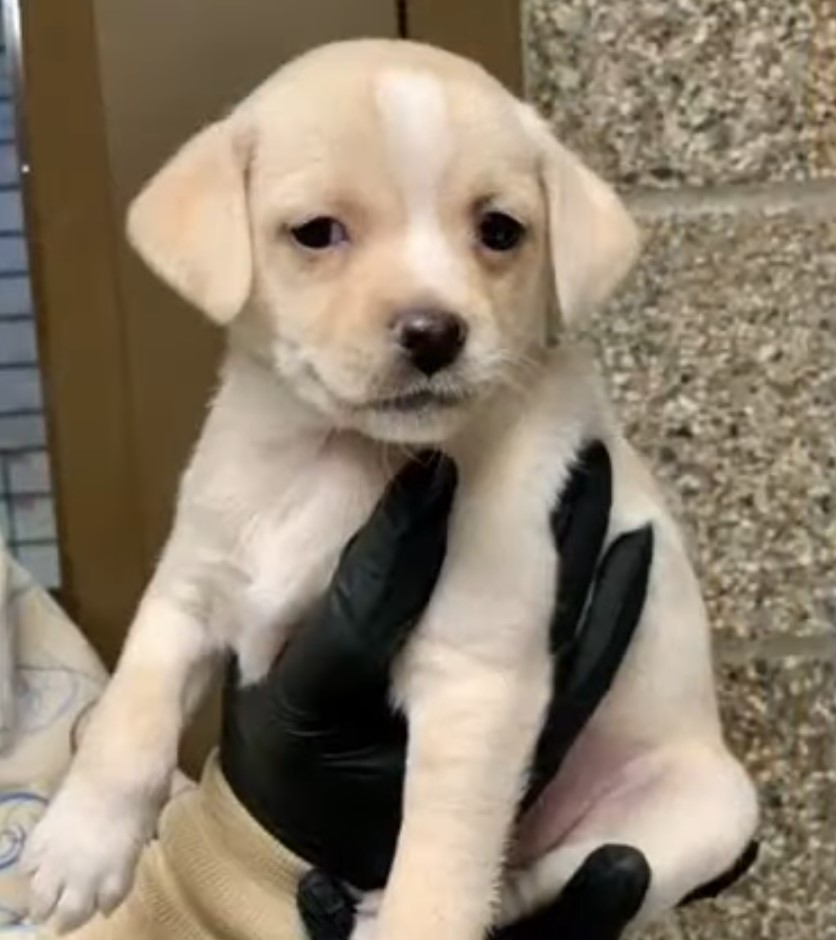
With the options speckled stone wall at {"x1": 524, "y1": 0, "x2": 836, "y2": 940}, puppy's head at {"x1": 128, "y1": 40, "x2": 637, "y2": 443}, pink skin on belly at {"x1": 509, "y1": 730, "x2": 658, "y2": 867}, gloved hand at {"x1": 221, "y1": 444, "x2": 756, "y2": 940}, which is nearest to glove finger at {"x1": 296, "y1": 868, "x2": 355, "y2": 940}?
gloved hand at {"x1": 221, "y1": 444, "x2": 756, "y2": 940}

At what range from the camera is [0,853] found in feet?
5.57

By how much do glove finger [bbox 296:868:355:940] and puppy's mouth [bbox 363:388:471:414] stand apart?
0.33m

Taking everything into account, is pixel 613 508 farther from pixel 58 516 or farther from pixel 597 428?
pixel 58 516

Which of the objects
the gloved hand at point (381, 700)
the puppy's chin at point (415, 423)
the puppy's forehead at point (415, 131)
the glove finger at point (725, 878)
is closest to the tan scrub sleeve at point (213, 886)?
the gloved hand at point (381, 700)

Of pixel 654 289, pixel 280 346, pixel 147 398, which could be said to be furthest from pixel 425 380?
pixel 147 398

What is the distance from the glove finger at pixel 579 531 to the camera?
132 cm

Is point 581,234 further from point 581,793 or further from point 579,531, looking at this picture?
point 581,793

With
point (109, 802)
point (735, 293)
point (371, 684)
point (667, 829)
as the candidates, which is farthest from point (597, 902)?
point (735, 293)

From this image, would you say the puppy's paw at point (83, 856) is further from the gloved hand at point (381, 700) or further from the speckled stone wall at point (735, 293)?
the speckled stone wall at point (735, 293)

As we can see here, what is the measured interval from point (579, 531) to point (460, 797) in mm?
175

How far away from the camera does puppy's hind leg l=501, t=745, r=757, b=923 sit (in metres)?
1.36

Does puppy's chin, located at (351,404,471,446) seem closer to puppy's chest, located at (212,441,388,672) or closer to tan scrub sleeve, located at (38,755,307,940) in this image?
puppy's chest, located at (212,441,388,672)

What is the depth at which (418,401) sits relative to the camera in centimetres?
120

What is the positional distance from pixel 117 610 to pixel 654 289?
0.49 metres
